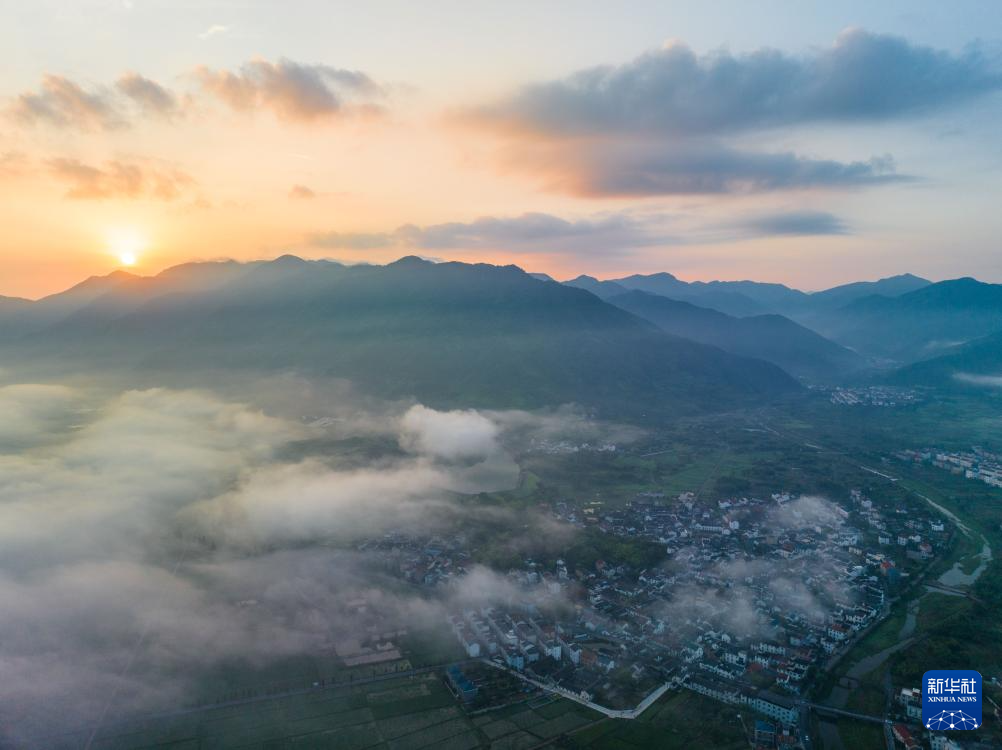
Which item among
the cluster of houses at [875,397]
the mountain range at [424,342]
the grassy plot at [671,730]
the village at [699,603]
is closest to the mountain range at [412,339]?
the mountain range at [424,342]

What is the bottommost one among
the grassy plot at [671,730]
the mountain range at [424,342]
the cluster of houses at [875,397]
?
the grassy plot at [671,730]

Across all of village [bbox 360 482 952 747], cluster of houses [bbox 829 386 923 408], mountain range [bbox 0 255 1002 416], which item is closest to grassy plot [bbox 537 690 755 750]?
village [bbox 360 482 952 747]

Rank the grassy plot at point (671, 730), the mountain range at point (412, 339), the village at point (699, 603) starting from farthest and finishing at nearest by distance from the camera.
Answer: the mountain range at point (412, 339) → the village at point (699, 603) → the grassy plot at point (671, 730)

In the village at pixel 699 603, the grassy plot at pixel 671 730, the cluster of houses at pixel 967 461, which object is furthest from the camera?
the cluster of houses at pixel 967 461

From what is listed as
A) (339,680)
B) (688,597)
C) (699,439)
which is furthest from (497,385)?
(339,680)

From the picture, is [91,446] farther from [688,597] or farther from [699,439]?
[699,439]

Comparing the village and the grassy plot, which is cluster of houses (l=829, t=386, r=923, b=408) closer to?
the village

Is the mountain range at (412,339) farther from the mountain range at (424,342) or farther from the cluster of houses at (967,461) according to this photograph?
the cluster of houses at (967,461)

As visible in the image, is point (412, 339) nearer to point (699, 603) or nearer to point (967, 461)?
point (967, 461)
